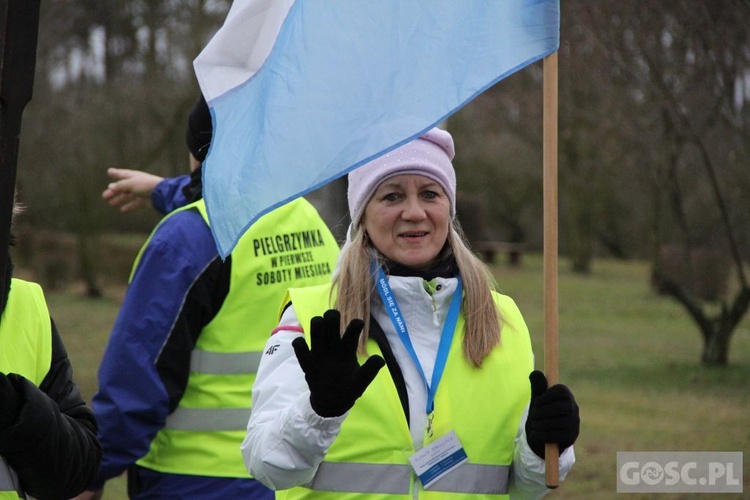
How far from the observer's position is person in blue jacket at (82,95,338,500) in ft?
13.1

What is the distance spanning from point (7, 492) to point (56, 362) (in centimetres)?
38

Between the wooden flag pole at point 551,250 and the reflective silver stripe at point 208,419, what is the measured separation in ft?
4.63

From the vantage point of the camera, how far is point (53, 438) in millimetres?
3045

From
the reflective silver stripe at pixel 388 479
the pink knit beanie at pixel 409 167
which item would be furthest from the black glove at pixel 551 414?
the pink knit beanie at pixel 409 167

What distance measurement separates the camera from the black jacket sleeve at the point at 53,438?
2.97 meters

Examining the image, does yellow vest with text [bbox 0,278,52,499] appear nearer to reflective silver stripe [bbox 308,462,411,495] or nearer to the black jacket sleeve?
the black jacket sleeve

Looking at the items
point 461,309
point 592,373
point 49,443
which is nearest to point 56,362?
point 49,443

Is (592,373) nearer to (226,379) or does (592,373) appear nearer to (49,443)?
(226,379)

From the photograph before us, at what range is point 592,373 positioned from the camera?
517 inches

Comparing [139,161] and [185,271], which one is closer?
[185,271]

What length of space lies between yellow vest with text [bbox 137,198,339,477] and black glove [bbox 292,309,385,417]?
1.33 m

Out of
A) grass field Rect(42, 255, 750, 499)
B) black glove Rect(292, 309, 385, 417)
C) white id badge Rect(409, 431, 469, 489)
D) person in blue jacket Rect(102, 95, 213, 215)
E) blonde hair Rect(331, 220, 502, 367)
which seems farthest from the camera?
grass field Rect(42, 255, 750, 499)

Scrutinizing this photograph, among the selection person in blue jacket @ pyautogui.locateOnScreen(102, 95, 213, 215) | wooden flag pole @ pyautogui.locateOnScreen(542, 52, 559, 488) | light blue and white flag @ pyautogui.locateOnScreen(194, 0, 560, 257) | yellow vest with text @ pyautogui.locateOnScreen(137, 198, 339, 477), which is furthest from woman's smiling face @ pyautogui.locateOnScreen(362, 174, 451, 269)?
person in blue jacket @ pyautogui.locateOnScreen(102, 95, 213, 215)

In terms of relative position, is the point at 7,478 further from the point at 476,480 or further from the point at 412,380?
the point at 476,480
